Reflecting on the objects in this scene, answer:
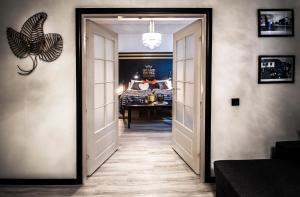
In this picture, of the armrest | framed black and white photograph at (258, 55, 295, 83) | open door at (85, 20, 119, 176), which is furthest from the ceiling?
the armrest

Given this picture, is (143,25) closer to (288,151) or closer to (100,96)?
(100,96)

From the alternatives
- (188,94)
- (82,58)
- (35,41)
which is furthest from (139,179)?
(35,41)

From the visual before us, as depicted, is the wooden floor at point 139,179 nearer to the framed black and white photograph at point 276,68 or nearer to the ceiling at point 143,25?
the framed black and white photograph at point 276,68

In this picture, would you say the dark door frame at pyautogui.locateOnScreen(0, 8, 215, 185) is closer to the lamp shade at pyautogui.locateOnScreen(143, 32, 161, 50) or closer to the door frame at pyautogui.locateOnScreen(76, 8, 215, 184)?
the door frame at pyautogui.locateOnScreen(76, 8, 215, 184)

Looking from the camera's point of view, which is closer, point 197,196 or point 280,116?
point 197,196

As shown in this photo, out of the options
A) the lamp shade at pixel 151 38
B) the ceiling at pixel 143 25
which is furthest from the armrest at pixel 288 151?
the ceiling at pixel 143 25

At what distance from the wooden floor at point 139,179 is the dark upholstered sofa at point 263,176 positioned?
69cm

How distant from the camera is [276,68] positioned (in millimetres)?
3471

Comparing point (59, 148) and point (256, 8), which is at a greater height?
point (256, 8)

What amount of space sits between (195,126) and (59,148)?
1703mm

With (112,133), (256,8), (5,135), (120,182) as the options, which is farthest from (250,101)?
(5,135)

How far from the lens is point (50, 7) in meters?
3.35

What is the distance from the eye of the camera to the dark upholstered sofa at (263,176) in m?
2.12

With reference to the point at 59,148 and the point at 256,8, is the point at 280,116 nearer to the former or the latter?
the point at 256,8
